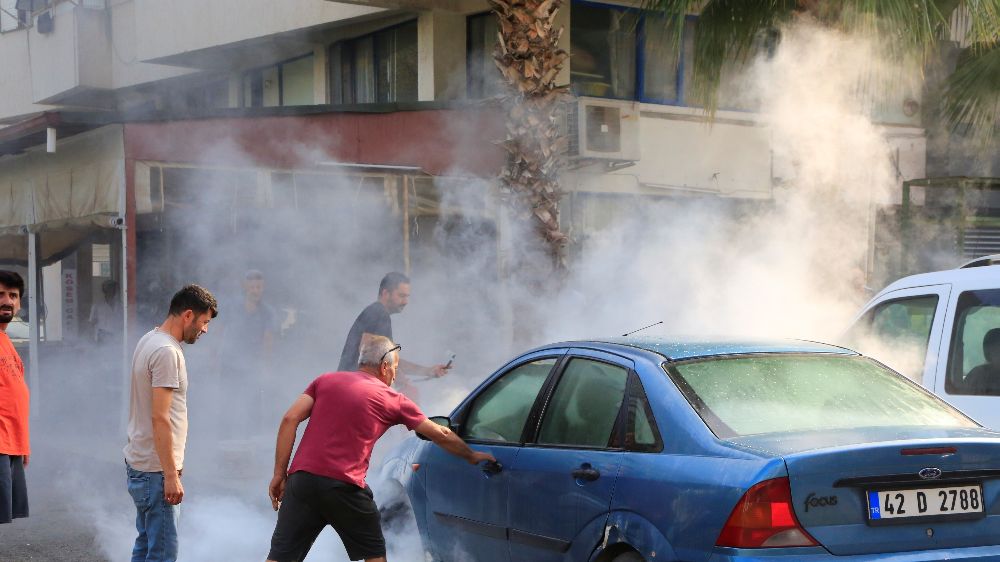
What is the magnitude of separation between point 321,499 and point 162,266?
28.9ft

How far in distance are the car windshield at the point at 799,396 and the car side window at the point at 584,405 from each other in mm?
285

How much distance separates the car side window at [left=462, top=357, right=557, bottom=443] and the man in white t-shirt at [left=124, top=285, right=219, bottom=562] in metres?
1.32

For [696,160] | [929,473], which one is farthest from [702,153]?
[929,473]

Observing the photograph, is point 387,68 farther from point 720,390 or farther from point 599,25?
point 720,390

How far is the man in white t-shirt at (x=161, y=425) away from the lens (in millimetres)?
5074

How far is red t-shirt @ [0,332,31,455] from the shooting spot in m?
5.66

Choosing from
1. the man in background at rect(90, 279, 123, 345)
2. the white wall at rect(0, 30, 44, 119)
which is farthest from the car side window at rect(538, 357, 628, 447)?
the white wall at rect(0, 30, 44, 119)

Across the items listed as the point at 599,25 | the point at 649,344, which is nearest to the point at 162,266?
the point at 599,25

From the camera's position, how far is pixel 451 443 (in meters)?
5.03

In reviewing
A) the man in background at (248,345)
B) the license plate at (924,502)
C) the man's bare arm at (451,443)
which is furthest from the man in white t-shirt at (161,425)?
the man in background at (248,345)

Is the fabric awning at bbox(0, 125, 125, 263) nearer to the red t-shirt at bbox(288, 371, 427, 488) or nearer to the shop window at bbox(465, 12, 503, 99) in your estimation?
the shop window at bbox(465, 12, 503, 99)

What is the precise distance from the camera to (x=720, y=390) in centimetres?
430

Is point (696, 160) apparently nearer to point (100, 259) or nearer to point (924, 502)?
point (100, 259)

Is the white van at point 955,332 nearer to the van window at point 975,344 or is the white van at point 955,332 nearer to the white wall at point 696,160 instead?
A: the van window at point 975,344
